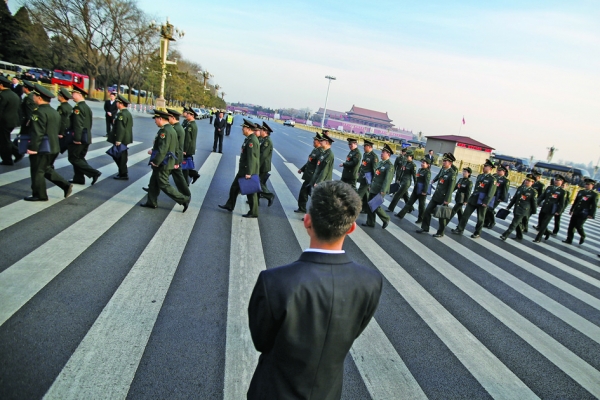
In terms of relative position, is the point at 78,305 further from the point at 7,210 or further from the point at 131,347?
the point at 7,210

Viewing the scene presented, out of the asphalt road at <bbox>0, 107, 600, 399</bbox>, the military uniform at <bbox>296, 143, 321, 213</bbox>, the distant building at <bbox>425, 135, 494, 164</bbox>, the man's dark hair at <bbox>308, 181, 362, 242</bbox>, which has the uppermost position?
the distant building at <bbox>425, 135, 494, 164</bbox>

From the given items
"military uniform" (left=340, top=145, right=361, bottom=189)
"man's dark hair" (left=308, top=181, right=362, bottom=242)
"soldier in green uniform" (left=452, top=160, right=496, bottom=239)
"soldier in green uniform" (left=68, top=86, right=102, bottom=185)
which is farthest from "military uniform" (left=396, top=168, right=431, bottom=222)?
"man's dark hair" (left=308, top=181, right=362, bottom=242)

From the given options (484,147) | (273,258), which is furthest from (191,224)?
(484,147)

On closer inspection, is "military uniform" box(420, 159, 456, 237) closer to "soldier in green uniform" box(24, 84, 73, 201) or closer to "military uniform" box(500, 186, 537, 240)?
"military uniform" box(500, 186, 537, 240)

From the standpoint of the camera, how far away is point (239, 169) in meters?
7.27

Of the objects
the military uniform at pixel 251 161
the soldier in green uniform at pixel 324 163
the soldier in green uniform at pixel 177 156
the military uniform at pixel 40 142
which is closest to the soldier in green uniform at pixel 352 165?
the soldier in green uniform at pixel 324 163

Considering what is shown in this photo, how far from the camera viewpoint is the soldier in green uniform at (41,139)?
5949mm

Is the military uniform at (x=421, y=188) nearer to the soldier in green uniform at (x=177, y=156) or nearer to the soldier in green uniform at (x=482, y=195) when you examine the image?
the soldier in green uniform at (x=482, y=195)

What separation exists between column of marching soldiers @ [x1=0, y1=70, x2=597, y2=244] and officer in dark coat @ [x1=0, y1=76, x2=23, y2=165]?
0.02m

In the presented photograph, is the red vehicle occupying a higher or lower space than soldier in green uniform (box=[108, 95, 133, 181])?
higher

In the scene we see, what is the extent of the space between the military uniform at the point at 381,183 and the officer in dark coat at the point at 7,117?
8209 millimetres

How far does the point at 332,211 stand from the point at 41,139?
248 inches

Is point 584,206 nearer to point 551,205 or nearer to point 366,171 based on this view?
point 551,205

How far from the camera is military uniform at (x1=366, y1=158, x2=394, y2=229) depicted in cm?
802
